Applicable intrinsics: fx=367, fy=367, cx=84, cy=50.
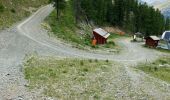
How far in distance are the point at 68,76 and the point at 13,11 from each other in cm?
4889

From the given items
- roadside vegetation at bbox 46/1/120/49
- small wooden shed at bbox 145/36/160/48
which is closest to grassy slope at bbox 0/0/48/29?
roadside vegetation at bbox 46/1/120/49

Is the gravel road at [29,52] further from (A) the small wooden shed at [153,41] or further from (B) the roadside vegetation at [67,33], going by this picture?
(A) the small wooden shed at [153,41]

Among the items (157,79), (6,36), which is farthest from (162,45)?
(157,79)

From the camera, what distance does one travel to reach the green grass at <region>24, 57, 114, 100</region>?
3167cm

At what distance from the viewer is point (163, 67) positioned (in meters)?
53.8

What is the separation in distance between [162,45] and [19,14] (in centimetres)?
3791

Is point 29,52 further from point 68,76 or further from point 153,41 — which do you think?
point 153,41

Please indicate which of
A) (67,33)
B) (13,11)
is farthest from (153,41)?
(13,11)

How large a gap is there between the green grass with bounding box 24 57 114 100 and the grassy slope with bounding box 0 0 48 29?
28063mm

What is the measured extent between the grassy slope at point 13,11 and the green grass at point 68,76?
28063 millimetres

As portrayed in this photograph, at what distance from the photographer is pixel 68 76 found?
37.0m

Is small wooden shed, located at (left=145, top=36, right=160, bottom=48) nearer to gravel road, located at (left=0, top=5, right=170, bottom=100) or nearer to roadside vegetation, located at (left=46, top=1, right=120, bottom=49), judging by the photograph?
roadside vegetation, located at (left=46, top=1, right=120, bottom=49)

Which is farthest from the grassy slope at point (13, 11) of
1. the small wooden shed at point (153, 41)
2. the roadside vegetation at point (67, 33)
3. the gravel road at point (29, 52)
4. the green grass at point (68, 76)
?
the small wooden shed at point (153, 41)

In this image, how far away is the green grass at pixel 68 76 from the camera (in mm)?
31672
